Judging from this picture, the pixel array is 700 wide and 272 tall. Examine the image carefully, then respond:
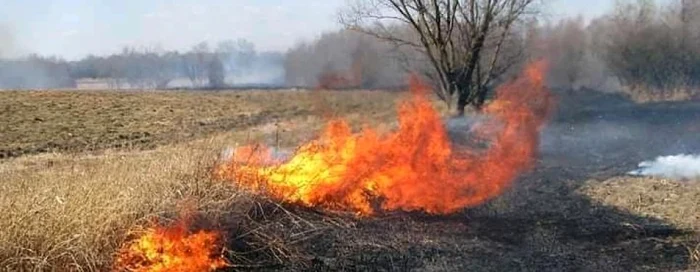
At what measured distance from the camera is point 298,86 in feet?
50.1

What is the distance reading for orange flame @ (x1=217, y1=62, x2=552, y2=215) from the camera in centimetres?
891

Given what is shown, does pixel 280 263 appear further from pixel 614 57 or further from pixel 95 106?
pixel 614 57

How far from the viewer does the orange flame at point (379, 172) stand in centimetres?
891

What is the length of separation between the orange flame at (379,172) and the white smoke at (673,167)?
7.87 feet

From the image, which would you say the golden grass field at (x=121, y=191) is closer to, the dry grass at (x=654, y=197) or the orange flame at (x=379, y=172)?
the dry grass at (x=654, y=197)

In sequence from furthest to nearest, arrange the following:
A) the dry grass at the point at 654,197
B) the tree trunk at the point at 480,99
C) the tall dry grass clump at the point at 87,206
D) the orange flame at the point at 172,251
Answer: the tree trunk at the point at 480,99 < the dry grass at the point at 654,197 < the orange flame at the point at 172,251 < the tall dry grass clump at the point at 87,206

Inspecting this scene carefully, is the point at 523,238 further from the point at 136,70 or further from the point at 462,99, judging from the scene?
the point at 136,70

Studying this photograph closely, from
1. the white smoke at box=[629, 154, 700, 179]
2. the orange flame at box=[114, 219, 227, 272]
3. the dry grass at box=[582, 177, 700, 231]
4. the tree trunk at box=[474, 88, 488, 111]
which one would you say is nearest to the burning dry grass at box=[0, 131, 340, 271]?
the orange flame at box=[114, 219, 227, 272]

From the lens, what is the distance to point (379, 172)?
32.4 feet

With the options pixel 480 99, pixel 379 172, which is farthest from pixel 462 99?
pixel 379 172

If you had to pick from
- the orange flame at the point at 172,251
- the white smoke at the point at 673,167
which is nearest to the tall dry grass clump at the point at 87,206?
the orange flame at the point at 172,251

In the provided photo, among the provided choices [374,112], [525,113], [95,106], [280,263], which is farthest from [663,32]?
[280,263]

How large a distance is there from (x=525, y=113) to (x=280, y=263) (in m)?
14.7

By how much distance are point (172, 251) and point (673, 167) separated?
9.94 meters
